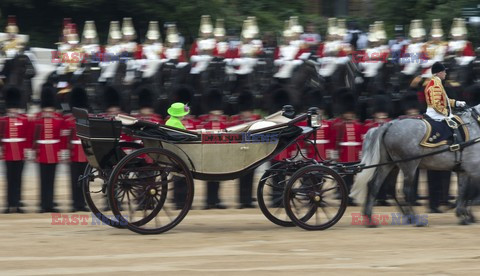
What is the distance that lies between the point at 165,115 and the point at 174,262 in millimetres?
4635

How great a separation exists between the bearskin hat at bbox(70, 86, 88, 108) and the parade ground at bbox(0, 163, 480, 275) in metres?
1.40

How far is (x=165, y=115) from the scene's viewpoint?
516 inches

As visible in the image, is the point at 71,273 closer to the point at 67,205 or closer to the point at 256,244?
the point at 256,244

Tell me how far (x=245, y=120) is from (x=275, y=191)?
145cm

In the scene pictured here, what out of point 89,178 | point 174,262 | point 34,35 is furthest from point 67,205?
point 34,35

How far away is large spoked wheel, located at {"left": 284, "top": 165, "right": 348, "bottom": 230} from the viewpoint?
397 inches

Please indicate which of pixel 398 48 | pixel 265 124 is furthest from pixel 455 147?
pixel 398 48

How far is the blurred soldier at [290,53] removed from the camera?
1630cm

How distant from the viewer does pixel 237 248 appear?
935 centimetres

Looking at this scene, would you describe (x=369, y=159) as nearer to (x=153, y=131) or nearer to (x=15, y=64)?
(x=153, y=131)

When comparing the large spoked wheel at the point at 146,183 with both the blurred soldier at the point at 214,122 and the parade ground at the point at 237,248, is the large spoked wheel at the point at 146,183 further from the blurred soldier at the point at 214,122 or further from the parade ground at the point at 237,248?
the blurred soldier at the point at 214,122

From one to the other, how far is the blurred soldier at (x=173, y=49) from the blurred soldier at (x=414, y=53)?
3.28 m

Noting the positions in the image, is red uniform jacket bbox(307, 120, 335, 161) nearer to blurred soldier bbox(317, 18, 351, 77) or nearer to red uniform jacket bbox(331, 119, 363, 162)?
red uniform jacket bbox(331, 119, 363, 162)

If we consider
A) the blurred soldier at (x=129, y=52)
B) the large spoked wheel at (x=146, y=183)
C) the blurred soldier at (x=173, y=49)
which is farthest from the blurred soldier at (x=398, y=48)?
the large spoked wheel at (x=146, y=183)
